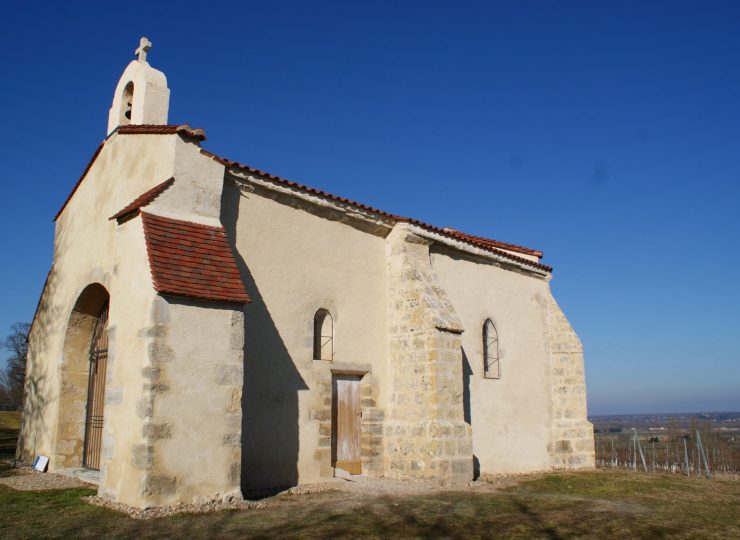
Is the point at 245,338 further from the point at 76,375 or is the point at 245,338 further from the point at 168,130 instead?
the point at 76,375

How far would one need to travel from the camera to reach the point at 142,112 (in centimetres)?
1054

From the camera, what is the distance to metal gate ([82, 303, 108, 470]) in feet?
35.7

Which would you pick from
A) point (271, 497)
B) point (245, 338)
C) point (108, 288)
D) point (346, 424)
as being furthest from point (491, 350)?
point (108, 288)

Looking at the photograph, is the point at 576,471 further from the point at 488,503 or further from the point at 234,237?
the point at 234,237

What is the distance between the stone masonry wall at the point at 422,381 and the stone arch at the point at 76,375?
5.58 meters

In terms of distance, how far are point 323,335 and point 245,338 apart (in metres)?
1.91

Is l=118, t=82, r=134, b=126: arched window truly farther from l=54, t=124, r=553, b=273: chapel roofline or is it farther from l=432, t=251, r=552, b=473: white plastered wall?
l=432, t=251, r=552, b=473: white plastered wall

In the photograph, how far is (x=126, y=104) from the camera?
36.9ft

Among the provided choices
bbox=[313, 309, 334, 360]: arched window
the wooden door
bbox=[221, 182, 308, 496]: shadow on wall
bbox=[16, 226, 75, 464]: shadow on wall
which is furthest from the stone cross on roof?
the wooden door

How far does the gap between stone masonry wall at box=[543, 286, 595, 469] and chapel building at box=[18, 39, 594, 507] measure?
0.38 m

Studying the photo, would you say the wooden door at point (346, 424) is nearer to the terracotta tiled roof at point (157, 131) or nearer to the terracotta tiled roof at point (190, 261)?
the terracotta tiled roof at point (190, 261)

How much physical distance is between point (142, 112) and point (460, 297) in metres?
7.55

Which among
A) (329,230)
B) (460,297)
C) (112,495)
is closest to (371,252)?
(329,230)

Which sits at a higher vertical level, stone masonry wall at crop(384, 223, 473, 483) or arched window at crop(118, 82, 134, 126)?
arched window at crop(118, 82, 134, 126)
